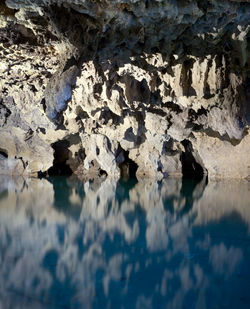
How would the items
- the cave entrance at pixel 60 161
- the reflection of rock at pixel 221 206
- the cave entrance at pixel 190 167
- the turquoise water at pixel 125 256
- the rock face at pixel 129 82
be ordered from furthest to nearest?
the cave entrance at pixel 60 161 → the cave entrance at pixel 190 167 → the reflection of rock at pixel 221 206 → the rock face at pixel 129 82 → the turquoise water at pixel 125 256

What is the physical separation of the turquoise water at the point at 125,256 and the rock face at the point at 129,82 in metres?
3.03

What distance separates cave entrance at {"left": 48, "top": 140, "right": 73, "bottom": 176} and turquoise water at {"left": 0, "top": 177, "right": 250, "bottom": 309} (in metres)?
9.16

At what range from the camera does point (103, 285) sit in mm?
2652

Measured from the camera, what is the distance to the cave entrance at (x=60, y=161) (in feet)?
50.8

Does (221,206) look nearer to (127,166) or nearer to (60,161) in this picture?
(127,166)

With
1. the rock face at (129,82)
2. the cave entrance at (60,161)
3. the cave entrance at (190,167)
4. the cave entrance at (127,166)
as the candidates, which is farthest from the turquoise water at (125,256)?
the cave entrance at (60,161)

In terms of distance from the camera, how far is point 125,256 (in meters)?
3.41

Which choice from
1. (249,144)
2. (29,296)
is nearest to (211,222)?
(29,296)

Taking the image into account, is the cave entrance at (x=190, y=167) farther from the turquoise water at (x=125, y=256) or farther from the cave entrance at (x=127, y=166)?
the turquoise water at (x=125, y=256)

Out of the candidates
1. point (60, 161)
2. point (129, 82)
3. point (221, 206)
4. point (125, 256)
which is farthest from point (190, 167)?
point (125, 256)

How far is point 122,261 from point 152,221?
1961mm

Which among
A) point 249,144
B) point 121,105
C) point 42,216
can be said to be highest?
point 121,105

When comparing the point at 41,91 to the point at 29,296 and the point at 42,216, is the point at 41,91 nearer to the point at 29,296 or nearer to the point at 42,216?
the point at 42,216

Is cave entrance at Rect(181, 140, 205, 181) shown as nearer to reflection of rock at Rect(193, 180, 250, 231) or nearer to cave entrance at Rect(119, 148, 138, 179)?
cave entrance at Rect(119, 148, 138, 179)
